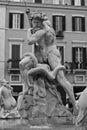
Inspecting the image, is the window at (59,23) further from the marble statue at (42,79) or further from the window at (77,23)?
the marble statue at (42,79)

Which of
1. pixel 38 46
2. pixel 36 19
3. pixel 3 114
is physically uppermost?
pixel 36 19

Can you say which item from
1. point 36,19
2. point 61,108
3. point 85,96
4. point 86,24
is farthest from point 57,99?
point 86,24

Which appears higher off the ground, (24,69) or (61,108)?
(24,69)

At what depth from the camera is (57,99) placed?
7797 millimetres

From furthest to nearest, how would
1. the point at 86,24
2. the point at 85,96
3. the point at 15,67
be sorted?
the point at 86,24 < the point at 15,67 < the point at 85,96

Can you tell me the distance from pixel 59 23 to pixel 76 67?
4.65 metres

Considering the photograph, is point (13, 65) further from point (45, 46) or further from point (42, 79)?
point (42, 79)

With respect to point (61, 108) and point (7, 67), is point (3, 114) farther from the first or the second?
point (7, 67)

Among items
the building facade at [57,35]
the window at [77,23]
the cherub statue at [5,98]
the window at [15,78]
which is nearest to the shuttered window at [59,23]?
the building facade at [57,35]

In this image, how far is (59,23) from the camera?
34.1 m

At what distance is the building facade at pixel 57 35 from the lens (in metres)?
32.7

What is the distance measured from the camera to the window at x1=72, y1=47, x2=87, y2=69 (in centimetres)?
3312

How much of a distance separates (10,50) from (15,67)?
1758 millimetres

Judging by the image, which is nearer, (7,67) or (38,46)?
(38,46)
